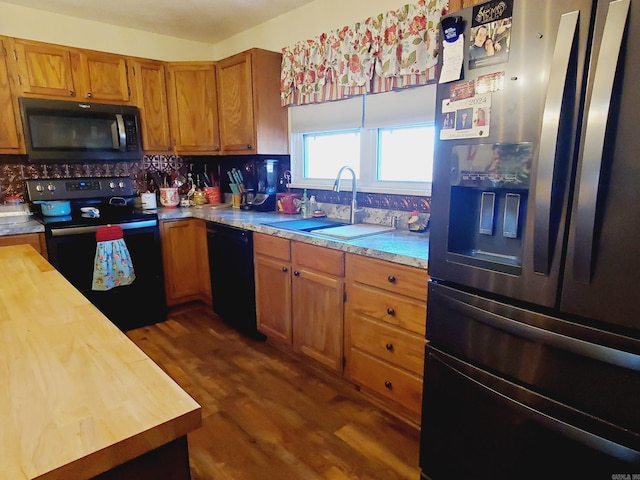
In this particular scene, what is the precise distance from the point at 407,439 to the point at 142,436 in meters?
1.57

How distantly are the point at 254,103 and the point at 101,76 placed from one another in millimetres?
1243

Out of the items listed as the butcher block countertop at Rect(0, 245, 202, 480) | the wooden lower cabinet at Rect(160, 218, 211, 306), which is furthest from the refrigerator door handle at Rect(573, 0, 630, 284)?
the wooden lower cabinet at Rect(160, 218, 211, 306)

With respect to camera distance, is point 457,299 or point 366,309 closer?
point 457,299

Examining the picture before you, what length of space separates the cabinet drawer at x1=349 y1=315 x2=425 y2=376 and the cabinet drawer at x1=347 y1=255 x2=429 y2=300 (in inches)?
8.0

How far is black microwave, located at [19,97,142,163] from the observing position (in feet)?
9.37

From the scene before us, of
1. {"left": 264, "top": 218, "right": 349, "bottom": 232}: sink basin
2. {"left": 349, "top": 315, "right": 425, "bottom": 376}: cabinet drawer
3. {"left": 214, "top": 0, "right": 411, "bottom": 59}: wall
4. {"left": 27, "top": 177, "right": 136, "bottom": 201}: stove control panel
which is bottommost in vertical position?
{"left": 349, "top": 315, "right": 425, "bottom": 376}: cabinet drawer

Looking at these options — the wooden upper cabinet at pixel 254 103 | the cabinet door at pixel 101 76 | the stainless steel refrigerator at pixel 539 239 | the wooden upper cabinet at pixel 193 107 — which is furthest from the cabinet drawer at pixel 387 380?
the cabinet door at pixel 101 76

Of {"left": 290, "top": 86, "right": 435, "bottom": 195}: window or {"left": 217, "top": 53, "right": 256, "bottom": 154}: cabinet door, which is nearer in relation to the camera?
{"left": 290, "top": 86, "right": 435, "bottom": 195}: window

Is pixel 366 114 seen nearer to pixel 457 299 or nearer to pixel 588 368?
pixel 457 299

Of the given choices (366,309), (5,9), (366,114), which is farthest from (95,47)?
(366,309)

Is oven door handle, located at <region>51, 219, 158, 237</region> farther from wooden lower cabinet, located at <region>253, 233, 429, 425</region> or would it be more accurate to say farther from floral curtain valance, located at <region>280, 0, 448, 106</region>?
floral curtain valance, located at <region>280, 0, 448, 106</region>

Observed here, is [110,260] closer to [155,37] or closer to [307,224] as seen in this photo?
[307,224]

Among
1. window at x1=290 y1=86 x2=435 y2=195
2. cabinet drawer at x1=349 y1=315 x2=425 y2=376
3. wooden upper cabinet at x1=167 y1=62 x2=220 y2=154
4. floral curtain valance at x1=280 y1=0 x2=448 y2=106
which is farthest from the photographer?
wooden upper cabinet at x1=167 y1=62 x2=220 y2=154

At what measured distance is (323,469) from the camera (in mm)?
1688
